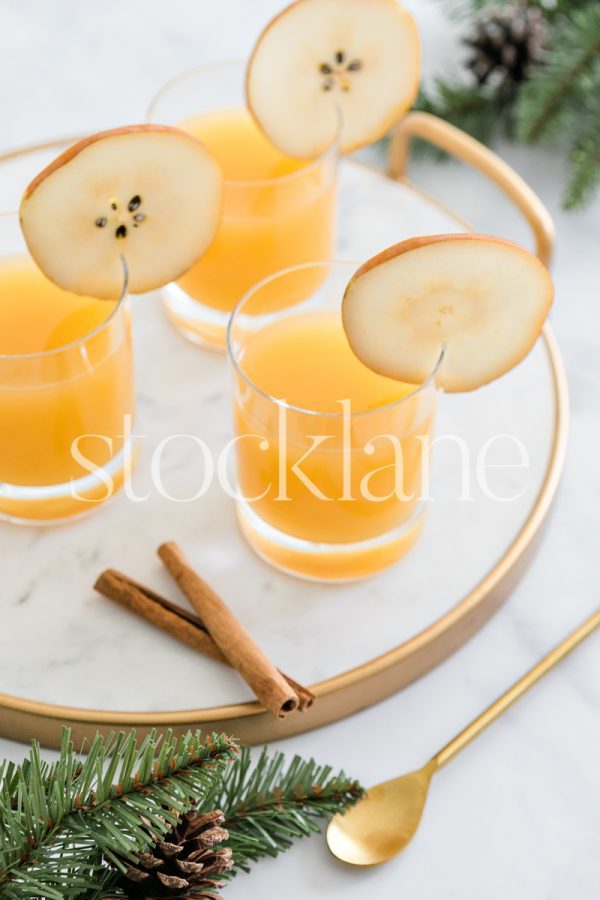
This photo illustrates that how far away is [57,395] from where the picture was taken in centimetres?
119

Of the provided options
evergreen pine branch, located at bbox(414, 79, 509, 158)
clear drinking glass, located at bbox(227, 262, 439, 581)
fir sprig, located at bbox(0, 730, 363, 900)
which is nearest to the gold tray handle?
evergreen pine branch, located at bbox(414, 79, 509, 158)

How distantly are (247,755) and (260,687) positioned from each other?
0.24 feet

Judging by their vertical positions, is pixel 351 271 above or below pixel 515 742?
above

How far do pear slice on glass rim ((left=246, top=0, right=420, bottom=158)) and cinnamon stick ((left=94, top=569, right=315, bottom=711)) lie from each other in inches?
22.6

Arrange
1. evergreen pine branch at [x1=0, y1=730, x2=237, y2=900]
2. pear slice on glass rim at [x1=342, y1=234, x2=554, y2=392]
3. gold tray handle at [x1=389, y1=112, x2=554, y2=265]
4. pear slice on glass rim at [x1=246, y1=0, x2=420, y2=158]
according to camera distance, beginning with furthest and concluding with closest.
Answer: gold tray handle at [x1=389, y1=112, x2=554, y2=265]
pear slice on glass rim at [x1=246, y1=0, x2=420, y2=158]
pear slice on glass rim at [x1=342, y1=234, x2=554, y2=392]
evergreen pine branch at [x1=0, y1=730, x2=237, y2=900]

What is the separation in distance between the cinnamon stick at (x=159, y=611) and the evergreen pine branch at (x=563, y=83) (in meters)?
1.01

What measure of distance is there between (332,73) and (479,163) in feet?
0.98

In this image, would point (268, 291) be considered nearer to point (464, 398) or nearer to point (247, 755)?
point (464, 398)

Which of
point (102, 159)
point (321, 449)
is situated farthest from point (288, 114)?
point (321, 449)

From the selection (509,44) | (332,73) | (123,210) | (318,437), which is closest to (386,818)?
(318,437)

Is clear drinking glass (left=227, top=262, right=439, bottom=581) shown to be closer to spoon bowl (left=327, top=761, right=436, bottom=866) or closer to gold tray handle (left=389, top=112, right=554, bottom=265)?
spoon bowl (left=327, top=761, right=436, bottom=866)

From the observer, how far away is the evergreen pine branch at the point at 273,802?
105 centimetres

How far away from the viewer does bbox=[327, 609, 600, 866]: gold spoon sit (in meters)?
1.09

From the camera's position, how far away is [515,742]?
1184mm
